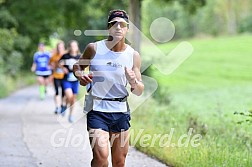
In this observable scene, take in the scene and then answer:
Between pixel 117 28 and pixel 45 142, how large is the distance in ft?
17.7

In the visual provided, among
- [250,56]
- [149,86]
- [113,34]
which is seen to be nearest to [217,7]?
[250,56]

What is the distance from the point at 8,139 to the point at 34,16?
27.2m

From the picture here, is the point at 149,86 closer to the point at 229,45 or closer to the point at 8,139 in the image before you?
the point at 8,139

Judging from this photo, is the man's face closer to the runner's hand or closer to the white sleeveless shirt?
the white sleeveless shirt

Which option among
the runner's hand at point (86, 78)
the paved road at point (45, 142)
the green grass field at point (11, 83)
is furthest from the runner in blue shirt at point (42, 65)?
the runner's hand at point (86, 78)

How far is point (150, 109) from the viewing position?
17156 millimetres

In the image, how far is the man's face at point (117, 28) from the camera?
6.77m

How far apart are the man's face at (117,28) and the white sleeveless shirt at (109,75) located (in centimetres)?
17

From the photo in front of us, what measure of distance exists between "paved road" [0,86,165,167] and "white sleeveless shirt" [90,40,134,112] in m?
2.68

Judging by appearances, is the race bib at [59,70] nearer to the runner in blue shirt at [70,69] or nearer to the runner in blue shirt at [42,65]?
the runner in blue shirt at [70,69]

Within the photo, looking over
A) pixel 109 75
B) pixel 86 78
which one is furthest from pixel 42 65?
pixel 86 78

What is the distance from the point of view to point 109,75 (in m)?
6.81

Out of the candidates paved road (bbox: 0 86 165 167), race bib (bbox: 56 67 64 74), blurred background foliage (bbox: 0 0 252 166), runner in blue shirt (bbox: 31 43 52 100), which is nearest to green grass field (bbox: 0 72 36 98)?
blurred background foliage (bbox: 0 0 252 166)

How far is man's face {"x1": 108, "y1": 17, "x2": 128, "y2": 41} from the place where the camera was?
22.2ft
